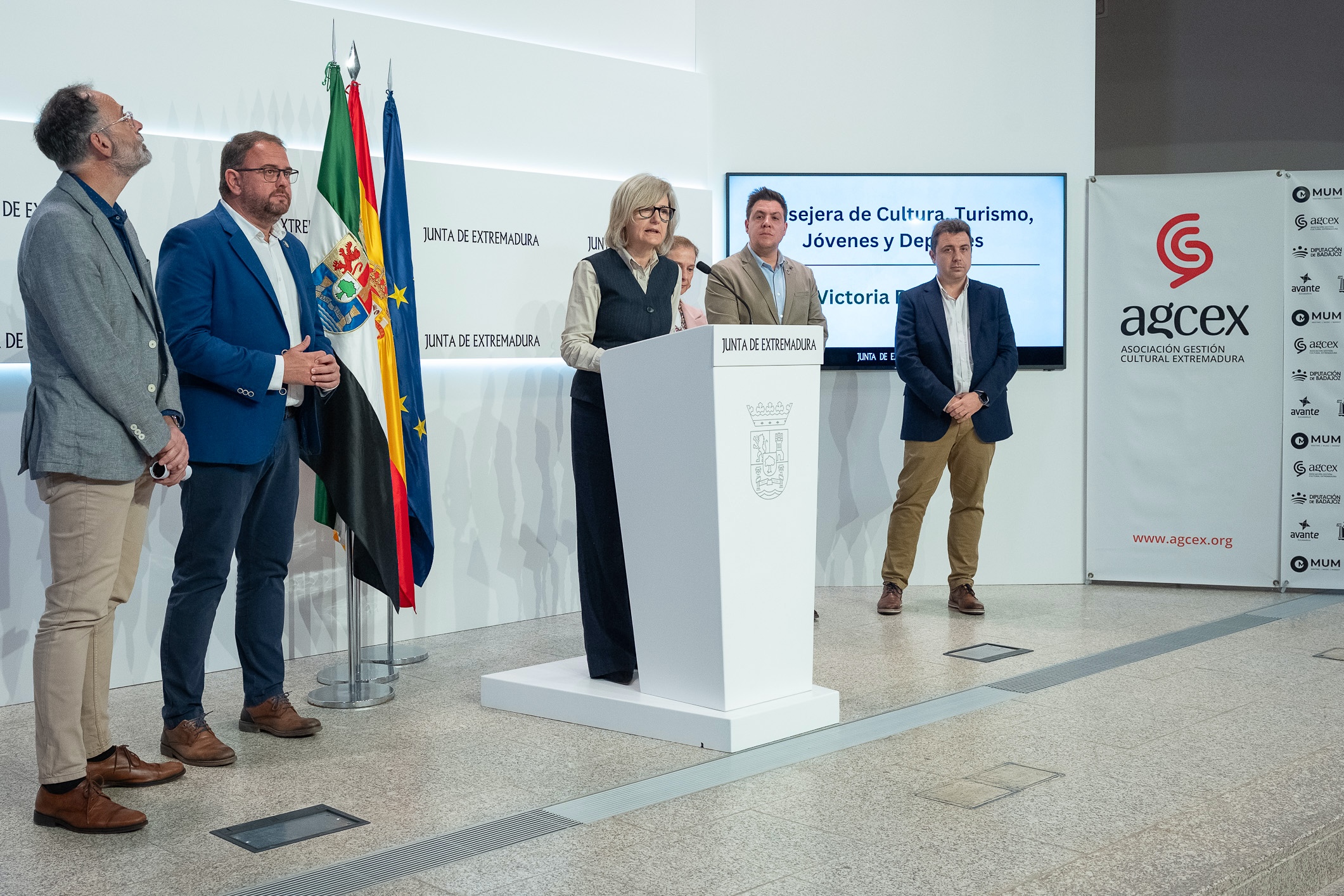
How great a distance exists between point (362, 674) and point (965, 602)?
8.63 feet

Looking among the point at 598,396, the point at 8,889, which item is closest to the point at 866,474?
the point at 598,396

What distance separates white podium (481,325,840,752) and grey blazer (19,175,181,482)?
1.25 meters

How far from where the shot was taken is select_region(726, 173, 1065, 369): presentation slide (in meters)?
5.77

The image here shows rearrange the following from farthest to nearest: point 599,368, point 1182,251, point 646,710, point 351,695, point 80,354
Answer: point 1182,251 → point 351,695 → point 599,368 → point 646,710 → point 80,354

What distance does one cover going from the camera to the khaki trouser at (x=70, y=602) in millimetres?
2617

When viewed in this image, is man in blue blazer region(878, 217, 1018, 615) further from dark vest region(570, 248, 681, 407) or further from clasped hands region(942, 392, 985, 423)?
dark vest region(570, 248, 681, 407)

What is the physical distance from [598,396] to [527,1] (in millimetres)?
2480

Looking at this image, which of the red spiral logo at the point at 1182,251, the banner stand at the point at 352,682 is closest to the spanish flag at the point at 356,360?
the banner stand at the point at 352,682

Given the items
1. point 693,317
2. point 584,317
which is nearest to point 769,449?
point 584,317

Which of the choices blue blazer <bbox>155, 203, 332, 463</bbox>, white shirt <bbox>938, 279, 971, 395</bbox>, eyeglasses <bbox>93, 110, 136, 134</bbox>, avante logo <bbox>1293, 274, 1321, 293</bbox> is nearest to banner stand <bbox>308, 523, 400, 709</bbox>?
blue blazer <bbox>155, 203, 332, 463</bbox>

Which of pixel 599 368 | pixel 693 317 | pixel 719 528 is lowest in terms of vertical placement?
pixel 719 528

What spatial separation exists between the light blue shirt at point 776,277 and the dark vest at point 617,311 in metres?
1.42

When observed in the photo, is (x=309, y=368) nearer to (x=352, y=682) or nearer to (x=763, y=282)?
(x=352, y=682)

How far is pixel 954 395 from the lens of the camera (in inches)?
208
